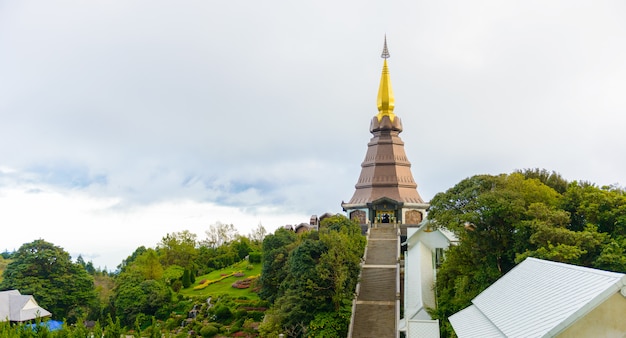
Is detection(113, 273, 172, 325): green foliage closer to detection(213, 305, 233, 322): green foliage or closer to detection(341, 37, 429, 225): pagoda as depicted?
detection(213, 305, 233, 322): green foliage

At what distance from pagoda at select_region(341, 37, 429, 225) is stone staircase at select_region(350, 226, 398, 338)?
5741 millimetres

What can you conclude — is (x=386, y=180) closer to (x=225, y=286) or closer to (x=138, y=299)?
(x=225, y=286)

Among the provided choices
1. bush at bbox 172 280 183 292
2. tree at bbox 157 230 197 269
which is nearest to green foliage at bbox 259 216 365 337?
bush at bbox 172 280 183 292

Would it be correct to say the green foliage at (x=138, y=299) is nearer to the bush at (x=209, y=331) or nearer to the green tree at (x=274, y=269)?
the bush at (x=209, y=331)

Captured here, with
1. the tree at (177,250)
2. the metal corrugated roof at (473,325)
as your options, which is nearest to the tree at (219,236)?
the tree at (177,250)

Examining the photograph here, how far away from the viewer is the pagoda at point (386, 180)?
1580 inches

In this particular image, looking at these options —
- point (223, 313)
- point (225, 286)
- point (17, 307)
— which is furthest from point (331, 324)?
point (17, 307)

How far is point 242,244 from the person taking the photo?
4688 cm

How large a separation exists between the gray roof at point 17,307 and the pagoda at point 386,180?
23262mm

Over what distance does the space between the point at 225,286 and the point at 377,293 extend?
580 inches

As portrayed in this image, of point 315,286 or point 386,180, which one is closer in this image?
point 315,286

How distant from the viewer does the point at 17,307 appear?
2812 centimetres

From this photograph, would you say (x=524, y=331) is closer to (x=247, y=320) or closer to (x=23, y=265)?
(x=247, y=320)

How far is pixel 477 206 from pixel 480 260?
7.56 ft
